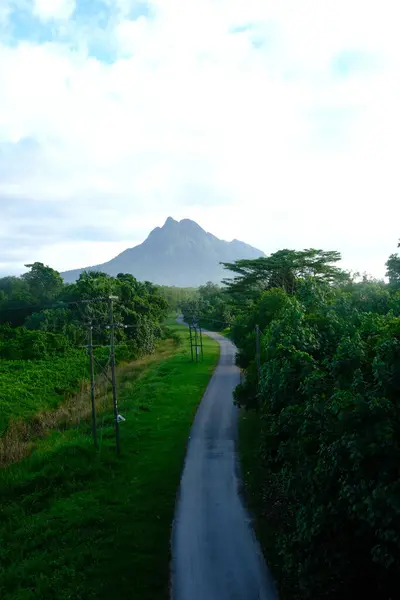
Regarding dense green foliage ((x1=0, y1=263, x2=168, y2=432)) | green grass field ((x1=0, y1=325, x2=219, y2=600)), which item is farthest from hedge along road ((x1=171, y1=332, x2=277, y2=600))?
dense green foliage ((x1=0, y1=263, x2=168, y2=432))

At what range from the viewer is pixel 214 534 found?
56.3 ft

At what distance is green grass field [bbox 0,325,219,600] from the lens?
47.2 ft

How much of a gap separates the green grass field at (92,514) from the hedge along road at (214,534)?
518mm

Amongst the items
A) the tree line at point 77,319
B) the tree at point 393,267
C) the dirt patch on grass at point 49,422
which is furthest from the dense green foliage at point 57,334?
the tree at point 393,267

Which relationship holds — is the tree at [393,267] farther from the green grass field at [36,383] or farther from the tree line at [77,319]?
the green grass field at [36,383]

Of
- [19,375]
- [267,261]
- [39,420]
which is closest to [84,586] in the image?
[39,420]

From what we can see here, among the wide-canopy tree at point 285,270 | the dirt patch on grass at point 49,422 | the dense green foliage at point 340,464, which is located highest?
the wide-canopy tree at point 285,270

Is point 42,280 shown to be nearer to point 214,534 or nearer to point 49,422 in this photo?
point 49,422

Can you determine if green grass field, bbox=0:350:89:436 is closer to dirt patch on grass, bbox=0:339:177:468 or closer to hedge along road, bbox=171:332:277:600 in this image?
dirt patch on grass, bbox=0:339:177:468

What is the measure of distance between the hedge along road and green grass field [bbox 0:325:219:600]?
1.70 ft

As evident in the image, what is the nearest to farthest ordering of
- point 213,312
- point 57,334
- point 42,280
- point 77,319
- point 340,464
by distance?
point 340,464 < point 57,334 < point 77,319 < point 42,280 < point 213,312

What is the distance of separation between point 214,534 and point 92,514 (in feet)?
15.8

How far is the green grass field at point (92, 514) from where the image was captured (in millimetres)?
14383

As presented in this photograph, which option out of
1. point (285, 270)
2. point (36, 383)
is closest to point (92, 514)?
point (36, 383)
